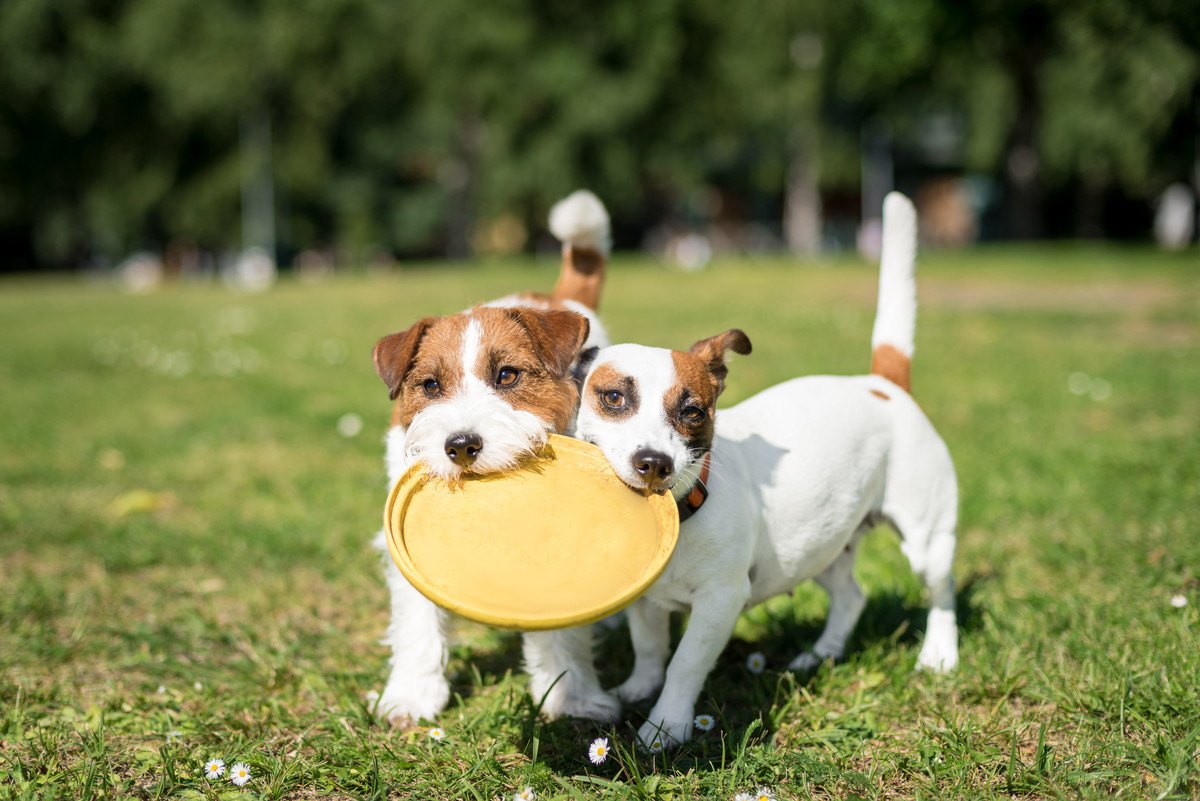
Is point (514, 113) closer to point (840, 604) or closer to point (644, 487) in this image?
point (840, 604)

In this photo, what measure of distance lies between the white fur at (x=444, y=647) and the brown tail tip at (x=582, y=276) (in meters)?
1.64

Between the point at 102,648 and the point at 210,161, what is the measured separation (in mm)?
47191

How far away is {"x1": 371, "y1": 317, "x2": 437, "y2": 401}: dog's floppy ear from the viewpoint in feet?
11.5

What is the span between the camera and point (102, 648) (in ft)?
13.9

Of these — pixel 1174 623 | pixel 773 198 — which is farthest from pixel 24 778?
pixel 773 198

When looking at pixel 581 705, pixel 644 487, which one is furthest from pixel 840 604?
pixel 644 487

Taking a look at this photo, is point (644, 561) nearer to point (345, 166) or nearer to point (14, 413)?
point (14, 413)

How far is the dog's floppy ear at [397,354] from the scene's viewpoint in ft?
11.5

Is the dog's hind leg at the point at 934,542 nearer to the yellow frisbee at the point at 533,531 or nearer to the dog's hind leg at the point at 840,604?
the dog's hind leg at the point at 840,604

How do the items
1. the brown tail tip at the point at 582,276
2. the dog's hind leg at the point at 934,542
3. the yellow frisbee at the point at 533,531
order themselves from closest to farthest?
the yellow frisbee at the point at 533,531, the dog's hind leg at the point at 934,542, the brown tail tip at the point at 582,276

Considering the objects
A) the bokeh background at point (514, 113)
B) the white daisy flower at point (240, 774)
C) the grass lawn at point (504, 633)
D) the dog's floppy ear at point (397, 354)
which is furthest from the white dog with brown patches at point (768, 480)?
the bokeh background at point (514, 113)

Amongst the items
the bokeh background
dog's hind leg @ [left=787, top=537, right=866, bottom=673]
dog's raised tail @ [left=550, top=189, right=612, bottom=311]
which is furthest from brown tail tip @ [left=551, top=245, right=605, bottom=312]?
the bokeh background

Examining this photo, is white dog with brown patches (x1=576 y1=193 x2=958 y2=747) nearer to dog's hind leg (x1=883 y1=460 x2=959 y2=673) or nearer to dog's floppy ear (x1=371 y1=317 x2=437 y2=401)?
dog's hind leg (x1=883 y1=460 x2=959 y2=673)

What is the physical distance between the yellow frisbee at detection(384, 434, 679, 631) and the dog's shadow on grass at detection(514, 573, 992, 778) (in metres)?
0.60
